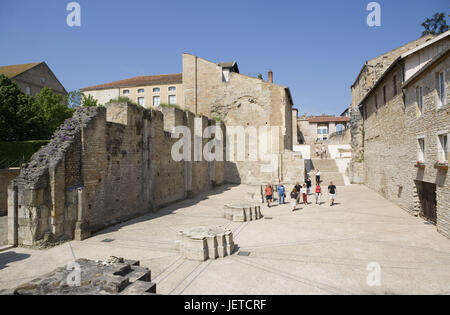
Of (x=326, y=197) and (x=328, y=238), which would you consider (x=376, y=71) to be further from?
(x=328, y=238)

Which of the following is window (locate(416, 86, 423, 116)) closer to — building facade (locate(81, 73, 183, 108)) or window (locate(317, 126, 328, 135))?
building facade (locate(81, 73, 183, 108))

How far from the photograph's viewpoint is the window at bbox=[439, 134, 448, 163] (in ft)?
31.2

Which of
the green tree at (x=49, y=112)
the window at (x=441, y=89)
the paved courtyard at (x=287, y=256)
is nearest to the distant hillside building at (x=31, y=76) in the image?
the green tree at (x=49, y=112)

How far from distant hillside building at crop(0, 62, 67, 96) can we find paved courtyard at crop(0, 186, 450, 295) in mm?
34437

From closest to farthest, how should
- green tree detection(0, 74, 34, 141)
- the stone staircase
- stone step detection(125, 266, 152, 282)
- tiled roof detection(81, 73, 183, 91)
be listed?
1. stone step detection(125, 266, 152, 282)
2. green tree detection(0, 74, 34, 141)
3. the stone staircase
4. tiled roof detection(81, 73, 183, 91)

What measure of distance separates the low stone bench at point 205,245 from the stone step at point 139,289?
2.64 metres

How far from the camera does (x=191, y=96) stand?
29.6 metres

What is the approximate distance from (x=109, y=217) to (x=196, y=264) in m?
5.81

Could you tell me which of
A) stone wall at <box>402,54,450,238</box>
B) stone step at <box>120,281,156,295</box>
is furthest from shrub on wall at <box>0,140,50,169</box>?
stone wall at <box>402,54,450,238</box>

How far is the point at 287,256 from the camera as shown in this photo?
298 inches

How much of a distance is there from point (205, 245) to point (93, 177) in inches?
221

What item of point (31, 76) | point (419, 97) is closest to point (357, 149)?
point (419, 97)

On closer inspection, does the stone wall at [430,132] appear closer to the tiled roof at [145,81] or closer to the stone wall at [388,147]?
the stone wall at [388,147]
